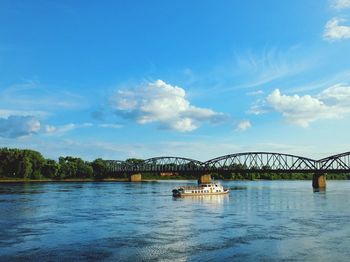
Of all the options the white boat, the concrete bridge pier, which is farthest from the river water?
the concrete bridge pier

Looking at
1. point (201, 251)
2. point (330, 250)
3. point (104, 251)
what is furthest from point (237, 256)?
point (104, 251)

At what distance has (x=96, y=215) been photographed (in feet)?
221

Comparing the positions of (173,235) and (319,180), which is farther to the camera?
(319,180)

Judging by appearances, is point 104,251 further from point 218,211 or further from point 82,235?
point 218,211

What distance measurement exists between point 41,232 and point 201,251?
19.3 metres

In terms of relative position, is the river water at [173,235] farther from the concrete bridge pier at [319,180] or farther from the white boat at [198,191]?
the concrete bridge pier at [319,180]

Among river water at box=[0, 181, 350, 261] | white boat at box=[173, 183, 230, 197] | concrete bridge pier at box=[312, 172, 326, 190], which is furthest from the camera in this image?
concrete bridge pier at box=[312, 172, 326, 190]

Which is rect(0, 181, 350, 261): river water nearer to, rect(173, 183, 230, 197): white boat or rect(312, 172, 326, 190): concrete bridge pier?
rect(173, 183, 230, 197): white boat

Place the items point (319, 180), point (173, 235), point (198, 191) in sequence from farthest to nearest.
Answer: point (319, 180) < point (198, 191) < point (173, 235)

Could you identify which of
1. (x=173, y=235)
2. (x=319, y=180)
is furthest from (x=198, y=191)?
(x=319, y=180)

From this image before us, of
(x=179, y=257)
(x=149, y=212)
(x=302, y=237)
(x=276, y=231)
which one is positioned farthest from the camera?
(x=149, y=212)

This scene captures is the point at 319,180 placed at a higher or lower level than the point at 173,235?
higher

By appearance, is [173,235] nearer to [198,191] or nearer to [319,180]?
[198,191]

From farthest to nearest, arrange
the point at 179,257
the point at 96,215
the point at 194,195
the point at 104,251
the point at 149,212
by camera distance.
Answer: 1. the point at 194,195
2. the point at 149,212
3. the point at 96,215
4. the point at 104,251
5. the point at 179,257
